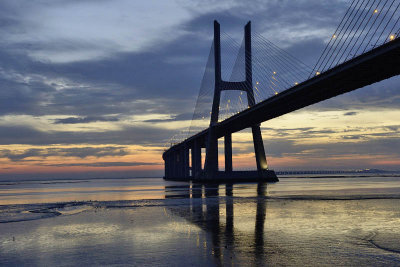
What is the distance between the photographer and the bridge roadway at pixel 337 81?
30952 millimetres

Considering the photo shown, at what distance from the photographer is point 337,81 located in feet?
128

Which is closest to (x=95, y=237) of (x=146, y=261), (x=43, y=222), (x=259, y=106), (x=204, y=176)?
(x=146, y=261)

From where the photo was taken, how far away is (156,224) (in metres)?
17.3

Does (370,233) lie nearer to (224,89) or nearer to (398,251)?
(398,251)

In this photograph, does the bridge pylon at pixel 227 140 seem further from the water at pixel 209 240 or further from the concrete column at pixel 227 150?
the water at pixel 209 240

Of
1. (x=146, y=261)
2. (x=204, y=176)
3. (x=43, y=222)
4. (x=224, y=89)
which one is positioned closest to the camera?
(x=146, y=261)

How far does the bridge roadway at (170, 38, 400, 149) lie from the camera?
102 feet

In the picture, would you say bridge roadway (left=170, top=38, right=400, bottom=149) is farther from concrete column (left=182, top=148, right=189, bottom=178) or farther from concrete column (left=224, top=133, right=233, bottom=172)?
concrete column (left=182, top=148, right=189, bottom=178)

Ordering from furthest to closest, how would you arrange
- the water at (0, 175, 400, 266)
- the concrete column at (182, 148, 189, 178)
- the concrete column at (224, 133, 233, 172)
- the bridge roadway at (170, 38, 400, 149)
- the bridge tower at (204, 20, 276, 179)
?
the concrete column at (182, 148, 189, 178)
the concrete column at (224, 133, 233, 172)
the bridge tower at (204, 20, 276, 179)
the bridge roadway at (170, 38, 400, 149)
the water at (0, 175, 400, 266)

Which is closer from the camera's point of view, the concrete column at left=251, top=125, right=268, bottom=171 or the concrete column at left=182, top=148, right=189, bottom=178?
the concrete column at left=251, top=125, right=268, bottom=171

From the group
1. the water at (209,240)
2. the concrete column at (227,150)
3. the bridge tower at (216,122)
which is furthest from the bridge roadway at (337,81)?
the concrete column at (227,150)

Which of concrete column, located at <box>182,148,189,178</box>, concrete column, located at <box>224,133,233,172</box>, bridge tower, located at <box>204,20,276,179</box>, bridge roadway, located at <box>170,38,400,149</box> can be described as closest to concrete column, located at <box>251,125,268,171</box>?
bridge tower, located at <box>204,20,276,179</box>

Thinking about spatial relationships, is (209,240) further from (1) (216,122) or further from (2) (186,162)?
(2) (186,162)

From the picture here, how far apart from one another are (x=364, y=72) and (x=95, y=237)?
2797cm
